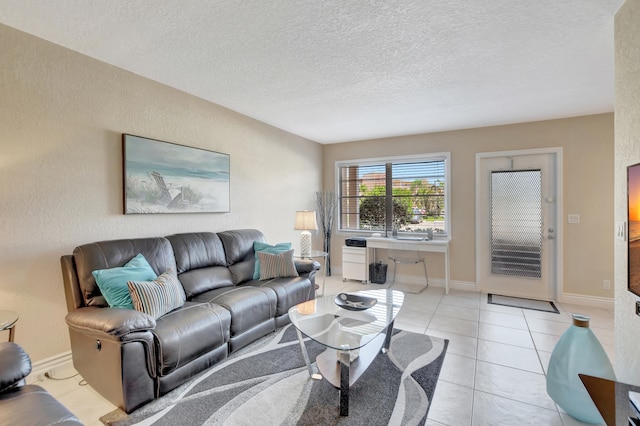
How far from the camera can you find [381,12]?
6.25 feet

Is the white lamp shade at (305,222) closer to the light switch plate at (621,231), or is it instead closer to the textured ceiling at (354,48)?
the textured ceiling at (354,48)

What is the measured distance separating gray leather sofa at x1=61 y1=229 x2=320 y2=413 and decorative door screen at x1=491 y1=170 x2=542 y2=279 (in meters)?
3.03

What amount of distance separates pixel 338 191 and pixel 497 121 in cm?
276

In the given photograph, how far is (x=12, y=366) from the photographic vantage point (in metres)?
1.43

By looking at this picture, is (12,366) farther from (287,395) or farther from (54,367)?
(287,395)

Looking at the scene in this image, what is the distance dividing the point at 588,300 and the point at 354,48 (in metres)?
4.32

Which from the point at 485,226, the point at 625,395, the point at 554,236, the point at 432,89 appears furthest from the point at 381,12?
the point at 554,236

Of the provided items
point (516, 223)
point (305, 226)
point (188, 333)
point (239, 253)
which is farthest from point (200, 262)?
point (516, 223)

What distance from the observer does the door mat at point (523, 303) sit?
3.82m

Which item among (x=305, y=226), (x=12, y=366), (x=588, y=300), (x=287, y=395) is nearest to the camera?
(x=12, y=366)

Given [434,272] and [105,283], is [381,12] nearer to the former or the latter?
[105,283]

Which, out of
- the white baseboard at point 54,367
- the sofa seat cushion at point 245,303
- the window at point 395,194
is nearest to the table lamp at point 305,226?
the sofa seat cushion at point 245,303

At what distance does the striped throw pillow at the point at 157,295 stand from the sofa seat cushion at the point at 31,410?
745 mm

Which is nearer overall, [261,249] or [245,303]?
[245,303]
